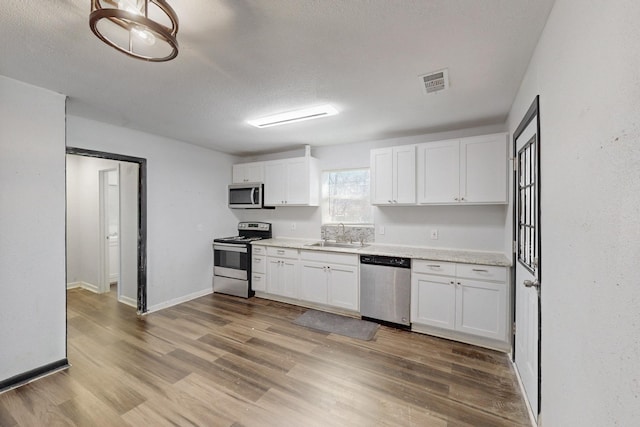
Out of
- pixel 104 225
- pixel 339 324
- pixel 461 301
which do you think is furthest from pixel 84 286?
pixel 461 301

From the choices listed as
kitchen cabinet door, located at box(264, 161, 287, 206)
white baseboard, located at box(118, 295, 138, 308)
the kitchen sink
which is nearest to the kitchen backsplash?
the kitchen sink

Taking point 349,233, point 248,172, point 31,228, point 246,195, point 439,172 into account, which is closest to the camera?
point 31,228

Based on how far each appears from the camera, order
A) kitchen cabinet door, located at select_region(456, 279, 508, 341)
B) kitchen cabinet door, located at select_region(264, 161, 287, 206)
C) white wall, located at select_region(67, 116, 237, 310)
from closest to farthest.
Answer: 1. kitchen cabinet door, located at select_region(456, 279, 508, 341)
2. white wall, located at select_region(67, 116, 237, 310)
3. kitchen cabinet door, located at select_region(264, 161, 287, 206)

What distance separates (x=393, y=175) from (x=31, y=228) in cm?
372

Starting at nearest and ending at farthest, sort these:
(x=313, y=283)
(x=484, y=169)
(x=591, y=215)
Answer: (x=591, y=215) < (x=484, y=169) < (x=313, y=283)

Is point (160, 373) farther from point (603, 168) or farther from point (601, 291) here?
point (603, 168)

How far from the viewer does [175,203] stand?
405 cm

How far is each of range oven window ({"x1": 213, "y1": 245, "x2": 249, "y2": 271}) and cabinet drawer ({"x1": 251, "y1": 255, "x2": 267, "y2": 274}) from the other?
97 mm

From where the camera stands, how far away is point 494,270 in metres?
2.71

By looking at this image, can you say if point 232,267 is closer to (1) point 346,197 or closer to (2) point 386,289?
(1) point 346,197

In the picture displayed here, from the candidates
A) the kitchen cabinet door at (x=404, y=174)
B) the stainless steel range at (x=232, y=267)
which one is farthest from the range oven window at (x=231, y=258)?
the kitchen cabinet door at (x=404, y=174)

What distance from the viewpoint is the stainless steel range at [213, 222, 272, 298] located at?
434cm

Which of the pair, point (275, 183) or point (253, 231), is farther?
point (253, 231)

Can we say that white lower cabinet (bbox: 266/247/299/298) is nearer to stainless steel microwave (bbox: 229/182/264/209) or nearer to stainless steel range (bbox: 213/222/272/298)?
stainless steel range (bbox: 213/222/272/298)
